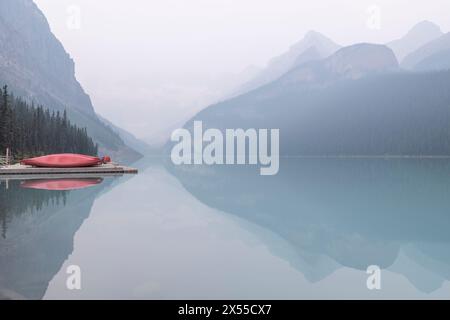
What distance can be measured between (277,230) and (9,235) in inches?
300

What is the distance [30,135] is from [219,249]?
216 feet

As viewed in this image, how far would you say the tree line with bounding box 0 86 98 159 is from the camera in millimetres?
55906

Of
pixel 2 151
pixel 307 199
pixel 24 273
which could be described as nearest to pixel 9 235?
pixel 24 273

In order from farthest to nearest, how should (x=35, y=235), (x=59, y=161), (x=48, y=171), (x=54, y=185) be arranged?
(x=59, y=161), (x=48, y=171), (x=54, y=185), (x=35, y=235)

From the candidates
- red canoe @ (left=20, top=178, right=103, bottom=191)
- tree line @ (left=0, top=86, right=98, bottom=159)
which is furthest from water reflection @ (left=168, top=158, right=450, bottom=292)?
tree line @ (left=0, top=86, right=98, bottom=159)

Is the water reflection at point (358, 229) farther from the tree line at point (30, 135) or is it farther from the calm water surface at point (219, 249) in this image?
the tree line at point (30, 135)

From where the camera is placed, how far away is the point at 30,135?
67.4m

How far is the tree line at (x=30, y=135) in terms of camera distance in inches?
2201

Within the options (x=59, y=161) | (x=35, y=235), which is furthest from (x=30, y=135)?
(x=35, y=235)

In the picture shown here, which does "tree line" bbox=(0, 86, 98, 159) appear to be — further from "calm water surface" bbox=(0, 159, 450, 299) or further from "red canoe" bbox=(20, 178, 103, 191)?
"calm water surface" bbox=(0, 159, 450, 299)

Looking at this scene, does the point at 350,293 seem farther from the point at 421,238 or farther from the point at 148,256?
the point at 421,238

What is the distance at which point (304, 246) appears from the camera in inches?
419

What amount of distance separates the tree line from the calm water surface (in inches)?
1661

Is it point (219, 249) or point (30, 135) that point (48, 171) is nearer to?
point (219, 249)
